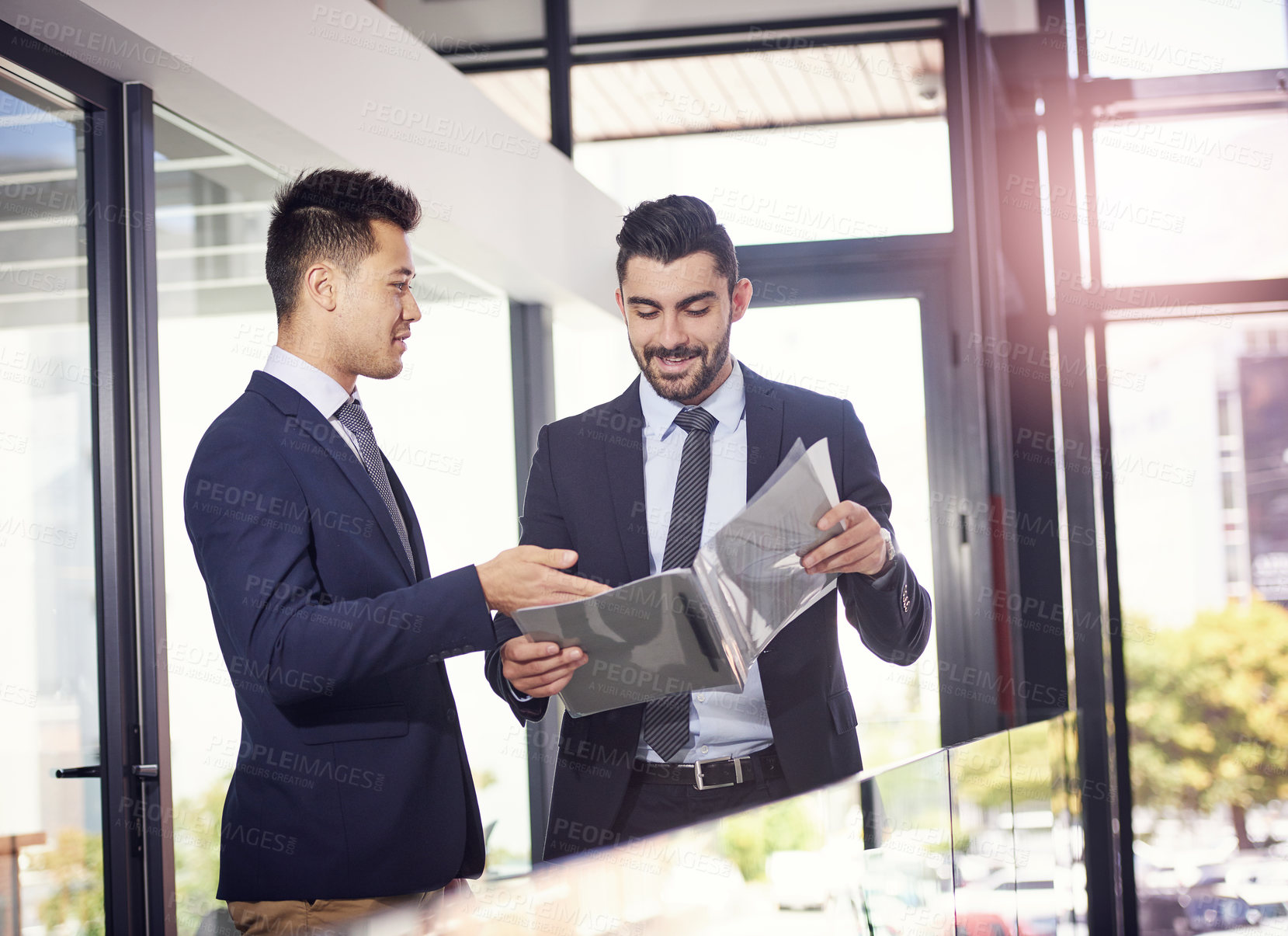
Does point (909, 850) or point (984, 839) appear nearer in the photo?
point (909, 850)

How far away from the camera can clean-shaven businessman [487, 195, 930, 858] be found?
5.88ft

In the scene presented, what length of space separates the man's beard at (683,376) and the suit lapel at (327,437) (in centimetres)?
64

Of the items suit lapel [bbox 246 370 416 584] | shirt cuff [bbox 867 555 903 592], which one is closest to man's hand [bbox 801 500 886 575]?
shirt cuff [bbox 867 555 903 592]

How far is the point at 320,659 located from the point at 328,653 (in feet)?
0.04

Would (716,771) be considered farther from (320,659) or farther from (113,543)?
(113,543)

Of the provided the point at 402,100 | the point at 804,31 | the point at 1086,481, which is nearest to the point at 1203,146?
the point at 1086,481

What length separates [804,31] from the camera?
455cm

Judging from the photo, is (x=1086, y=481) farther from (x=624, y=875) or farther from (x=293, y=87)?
(x=624, y=875)

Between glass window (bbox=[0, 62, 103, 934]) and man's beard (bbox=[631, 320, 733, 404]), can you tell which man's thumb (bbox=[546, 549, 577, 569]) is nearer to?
man's beard (bbox=[631, 320, 733, 404])

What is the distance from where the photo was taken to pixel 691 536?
191 centimetres

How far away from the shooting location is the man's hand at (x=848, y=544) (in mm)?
1562

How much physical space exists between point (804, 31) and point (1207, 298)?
1.97 meters

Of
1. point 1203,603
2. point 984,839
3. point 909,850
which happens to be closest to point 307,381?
point 909,850

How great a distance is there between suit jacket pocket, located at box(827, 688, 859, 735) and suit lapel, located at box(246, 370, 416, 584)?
0.73 metres
